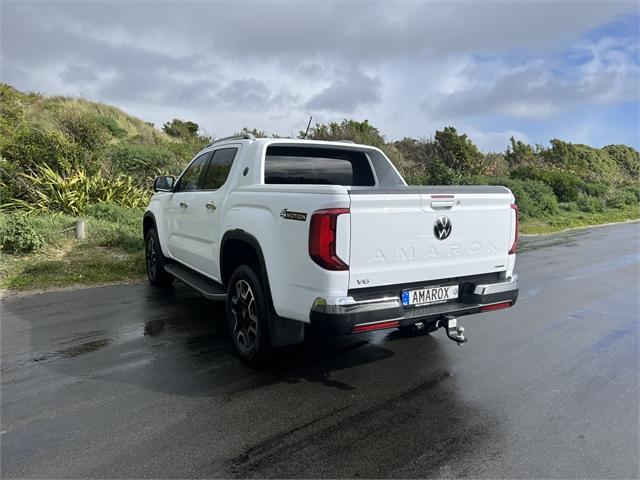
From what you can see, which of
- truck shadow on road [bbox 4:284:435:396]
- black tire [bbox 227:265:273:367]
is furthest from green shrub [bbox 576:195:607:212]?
black tire [bbox 227:265:273:367]

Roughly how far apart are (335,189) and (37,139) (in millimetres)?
12067

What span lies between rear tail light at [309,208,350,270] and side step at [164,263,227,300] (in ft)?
5.30

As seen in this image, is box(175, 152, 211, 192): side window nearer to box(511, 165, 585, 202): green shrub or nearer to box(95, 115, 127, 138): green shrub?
box(95, 115, 127, 138): green shrub

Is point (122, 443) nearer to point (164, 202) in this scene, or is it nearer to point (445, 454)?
point (445, 454)

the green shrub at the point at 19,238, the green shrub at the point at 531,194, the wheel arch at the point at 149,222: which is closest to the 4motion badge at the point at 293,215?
the wheel arch at the point at 149,222

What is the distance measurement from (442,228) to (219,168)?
2.63 m

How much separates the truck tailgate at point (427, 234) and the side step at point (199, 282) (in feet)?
5.88

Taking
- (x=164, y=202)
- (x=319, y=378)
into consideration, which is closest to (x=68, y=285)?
(x=164, y=202)

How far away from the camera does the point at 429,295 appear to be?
12.8ft

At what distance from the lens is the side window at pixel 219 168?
5.19 meters

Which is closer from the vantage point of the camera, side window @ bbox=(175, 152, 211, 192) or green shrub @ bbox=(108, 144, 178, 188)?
side window @ bbox=(175, 152, 211, 192)

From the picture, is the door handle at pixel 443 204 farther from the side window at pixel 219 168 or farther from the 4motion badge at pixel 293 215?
the side window at pixel 219 168

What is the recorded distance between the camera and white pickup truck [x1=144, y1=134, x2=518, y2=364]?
348 centimetres

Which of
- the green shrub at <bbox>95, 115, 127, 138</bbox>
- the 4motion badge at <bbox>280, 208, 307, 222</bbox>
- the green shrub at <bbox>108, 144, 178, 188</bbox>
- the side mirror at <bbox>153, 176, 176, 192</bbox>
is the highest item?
the green shrub at <bbox>95, 115, 127, 138</bbox>
